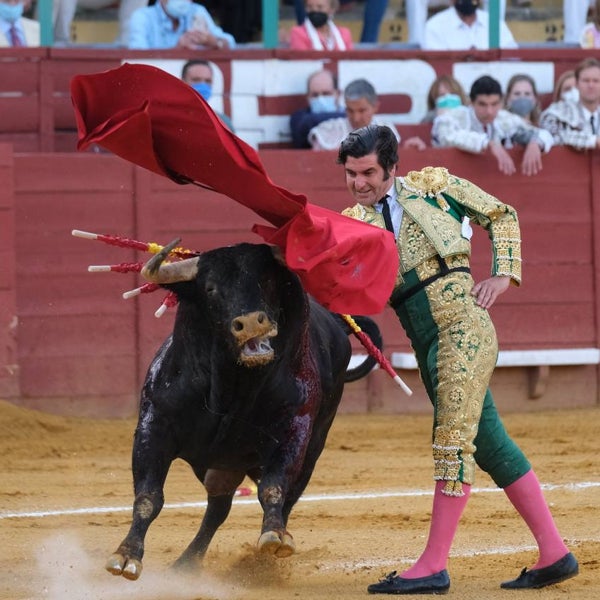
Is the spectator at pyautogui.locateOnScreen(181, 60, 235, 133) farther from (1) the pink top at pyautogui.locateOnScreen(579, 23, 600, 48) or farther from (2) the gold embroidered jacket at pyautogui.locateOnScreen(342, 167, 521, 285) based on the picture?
(2) the gold embroidered jacket at pyautogui.locateOnScreen(342, 167, 521, 285)

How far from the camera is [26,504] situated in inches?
244

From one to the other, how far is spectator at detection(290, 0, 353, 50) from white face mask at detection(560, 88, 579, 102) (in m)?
1.37

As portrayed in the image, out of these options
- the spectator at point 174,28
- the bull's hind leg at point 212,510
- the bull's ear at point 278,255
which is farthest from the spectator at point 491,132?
the bull's ear at point 278,255

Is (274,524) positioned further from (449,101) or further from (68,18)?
(68,18)

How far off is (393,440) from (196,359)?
12.4ft

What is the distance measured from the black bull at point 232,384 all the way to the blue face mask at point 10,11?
4.73m

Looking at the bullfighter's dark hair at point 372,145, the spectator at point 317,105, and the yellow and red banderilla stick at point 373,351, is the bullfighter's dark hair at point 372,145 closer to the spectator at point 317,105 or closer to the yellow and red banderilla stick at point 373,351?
the yellow and red banderilla stick at point 373,351

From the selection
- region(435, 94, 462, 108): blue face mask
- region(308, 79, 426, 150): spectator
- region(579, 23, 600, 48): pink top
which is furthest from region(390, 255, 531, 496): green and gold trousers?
region(579, 23, 600, 48): pink top

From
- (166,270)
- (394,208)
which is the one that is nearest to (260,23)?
(394,208)

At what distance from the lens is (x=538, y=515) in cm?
455

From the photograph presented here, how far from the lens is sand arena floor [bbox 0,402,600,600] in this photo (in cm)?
466

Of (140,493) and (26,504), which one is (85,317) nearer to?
(26,504)

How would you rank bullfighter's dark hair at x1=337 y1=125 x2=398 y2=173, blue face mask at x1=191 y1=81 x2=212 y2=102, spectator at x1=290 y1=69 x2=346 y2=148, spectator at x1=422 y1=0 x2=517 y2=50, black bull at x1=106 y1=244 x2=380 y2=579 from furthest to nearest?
→ spectator at x1=422 y1=0 x2=517 y2=50
spectator at x1=290 y1=69 x2=346 y2=148
blue face mask at x1=191 y1=81 x2=212 y2=102
bullfighter's dark hair at x1=337 y1=125 x2=398 y2=173
black bull at x1=106 y1=244 x2=380 y2=579

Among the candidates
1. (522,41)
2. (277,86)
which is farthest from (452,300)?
(522,41)
